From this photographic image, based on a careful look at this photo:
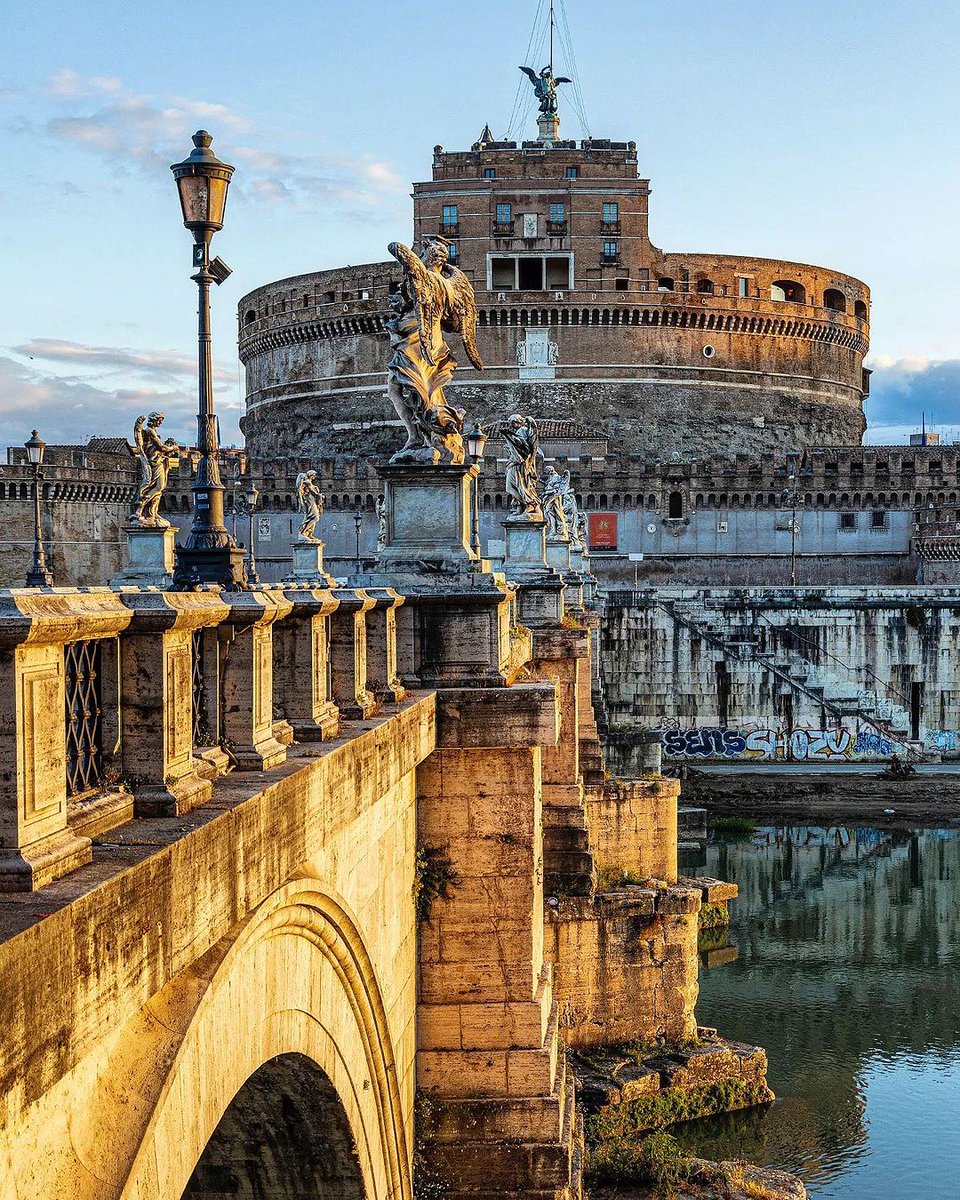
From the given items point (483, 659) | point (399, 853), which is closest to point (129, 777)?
point (399, 853)

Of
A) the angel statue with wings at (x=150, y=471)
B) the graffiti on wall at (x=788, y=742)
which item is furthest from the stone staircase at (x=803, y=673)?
the angel statue with wings at (x=150, y=471)

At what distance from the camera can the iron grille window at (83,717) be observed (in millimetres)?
3453

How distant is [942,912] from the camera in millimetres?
25672

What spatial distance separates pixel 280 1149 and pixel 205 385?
4.98 meters

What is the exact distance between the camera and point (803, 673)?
40.5 metres

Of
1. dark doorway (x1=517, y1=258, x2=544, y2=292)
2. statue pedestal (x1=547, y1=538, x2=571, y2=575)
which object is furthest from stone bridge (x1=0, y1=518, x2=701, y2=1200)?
dark doorway (x1=517, y1=258, x2=544, y2=292)

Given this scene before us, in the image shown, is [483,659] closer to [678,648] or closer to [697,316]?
[678,648]

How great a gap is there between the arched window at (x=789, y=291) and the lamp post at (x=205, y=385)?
6411cm

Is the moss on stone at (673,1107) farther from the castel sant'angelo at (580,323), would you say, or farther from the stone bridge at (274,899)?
the castel sant'angelo at (580,323)

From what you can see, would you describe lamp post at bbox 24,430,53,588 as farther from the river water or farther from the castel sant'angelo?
the castel sant'angelo

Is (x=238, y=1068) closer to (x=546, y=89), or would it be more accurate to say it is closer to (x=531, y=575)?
(x=531, y=575)

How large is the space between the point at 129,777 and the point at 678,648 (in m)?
37.8

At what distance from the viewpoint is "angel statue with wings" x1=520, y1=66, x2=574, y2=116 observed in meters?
72.6

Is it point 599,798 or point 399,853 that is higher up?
→ point 399,853
